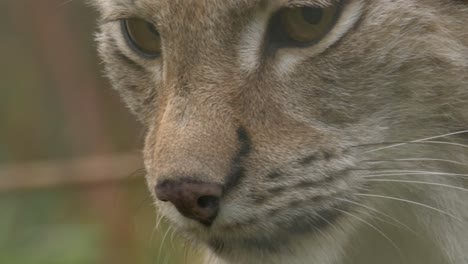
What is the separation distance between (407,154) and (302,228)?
0.38m

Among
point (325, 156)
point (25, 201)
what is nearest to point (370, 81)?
point (325, 156)

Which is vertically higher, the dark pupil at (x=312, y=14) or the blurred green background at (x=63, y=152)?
the dark pupil at (x=312, y=14)

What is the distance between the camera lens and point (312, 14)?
3.28 metres

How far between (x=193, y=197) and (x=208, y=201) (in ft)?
0.13

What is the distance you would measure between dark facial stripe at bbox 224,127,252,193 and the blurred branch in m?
3.43

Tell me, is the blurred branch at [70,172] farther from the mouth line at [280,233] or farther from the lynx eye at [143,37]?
the mouth line at [280,233]

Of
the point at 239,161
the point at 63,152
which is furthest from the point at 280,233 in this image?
the point at 63,152

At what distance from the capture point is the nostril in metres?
3.01

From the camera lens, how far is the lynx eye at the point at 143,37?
11.7 ft

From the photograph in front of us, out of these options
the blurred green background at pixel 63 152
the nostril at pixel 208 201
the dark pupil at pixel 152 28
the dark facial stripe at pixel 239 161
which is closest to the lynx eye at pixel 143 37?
the dark pupil at pixel 152 28

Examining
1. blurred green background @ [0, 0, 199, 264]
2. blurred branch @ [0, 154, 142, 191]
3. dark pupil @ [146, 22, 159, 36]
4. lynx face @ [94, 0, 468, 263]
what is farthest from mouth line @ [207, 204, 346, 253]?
blurred branch @ [0, 154, 142, 191]

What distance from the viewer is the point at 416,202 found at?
11.3 ft

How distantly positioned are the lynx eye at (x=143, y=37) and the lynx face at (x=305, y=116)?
0.37 ft

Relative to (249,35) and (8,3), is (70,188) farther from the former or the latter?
(249,35)
